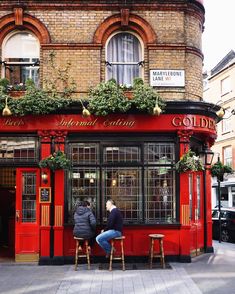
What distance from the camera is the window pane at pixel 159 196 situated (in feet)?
41.5

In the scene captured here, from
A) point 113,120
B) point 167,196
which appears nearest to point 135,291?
point 167,196

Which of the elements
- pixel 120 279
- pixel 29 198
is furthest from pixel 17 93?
pixel 120 279

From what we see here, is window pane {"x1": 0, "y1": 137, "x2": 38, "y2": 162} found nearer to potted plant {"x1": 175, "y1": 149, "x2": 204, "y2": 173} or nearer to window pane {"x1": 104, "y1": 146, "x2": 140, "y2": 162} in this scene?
window pane {"x1": 104, "y1": 146, "x2": 140, "y2": 162}

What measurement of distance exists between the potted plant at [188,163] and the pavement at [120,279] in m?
2.44

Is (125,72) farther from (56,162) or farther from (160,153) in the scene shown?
(56,162)

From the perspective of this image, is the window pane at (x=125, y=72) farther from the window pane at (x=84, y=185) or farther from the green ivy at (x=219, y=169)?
the green ivy at (x=219, y=169)

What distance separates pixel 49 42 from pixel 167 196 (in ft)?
17.3

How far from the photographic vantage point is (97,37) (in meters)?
12.9

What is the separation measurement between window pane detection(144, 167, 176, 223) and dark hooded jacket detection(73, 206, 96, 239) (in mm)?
1699

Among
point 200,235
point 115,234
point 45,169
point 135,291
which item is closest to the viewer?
point 135,291

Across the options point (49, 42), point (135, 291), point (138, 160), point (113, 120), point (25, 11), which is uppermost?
point (25, 11)

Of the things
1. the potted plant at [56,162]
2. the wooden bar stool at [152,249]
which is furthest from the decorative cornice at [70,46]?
the wooden bar stool at [152,249]

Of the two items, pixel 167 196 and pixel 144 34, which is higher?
pixel 144 34

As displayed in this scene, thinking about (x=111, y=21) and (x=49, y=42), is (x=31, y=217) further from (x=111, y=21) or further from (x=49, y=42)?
(x=111, y=21)
